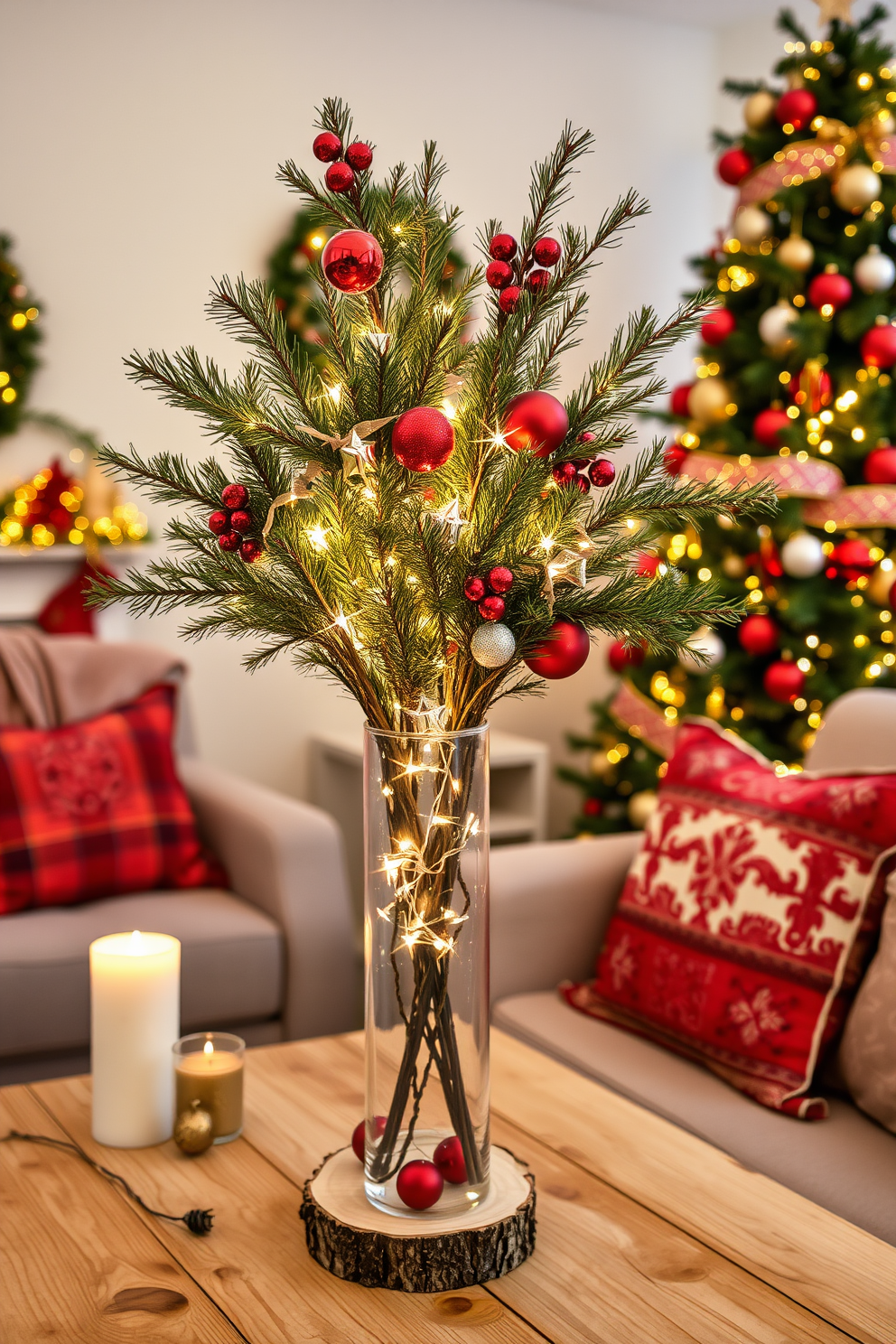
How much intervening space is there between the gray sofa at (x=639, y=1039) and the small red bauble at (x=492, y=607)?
831mm

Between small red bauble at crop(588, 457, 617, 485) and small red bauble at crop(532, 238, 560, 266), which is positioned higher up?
small red bauble at crop(532, 238, 560, 266)

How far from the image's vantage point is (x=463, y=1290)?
1014 millimetres

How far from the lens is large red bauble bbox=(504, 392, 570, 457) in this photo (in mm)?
909

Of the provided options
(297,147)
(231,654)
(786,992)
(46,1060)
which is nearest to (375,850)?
(786,992)

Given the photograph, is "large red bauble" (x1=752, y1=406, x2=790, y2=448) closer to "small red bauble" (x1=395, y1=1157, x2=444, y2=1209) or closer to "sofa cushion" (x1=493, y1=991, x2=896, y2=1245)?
"sofa cushion" (x1=493, y1=991, x2=896, y2=1245)

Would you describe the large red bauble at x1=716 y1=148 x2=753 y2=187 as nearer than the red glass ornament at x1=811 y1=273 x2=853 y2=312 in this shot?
No

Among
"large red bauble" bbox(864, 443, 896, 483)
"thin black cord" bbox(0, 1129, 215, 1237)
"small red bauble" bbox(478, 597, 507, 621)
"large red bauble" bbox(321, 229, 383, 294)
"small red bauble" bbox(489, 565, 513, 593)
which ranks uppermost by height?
"large red bauble" bbox(864, 443, 896, 483)

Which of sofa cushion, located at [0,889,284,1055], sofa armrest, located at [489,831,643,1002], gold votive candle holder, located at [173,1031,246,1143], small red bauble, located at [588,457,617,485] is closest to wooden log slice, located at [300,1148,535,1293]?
gold votive candle holder, located at [173,1031,246,1143]

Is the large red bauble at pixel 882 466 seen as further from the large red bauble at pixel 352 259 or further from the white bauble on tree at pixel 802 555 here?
the large red bauble at pixel 352 259

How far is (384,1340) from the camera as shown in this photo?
0.94m

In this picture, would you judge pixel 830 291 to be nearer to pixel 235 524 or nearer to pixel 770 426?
pixel 770 426

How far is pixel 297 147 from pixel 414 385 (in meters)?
2.75

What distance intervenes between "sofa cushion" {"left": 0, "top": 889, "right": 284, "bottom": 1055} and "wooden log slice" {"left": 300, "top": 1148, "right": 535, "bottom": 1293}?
112 centimetres

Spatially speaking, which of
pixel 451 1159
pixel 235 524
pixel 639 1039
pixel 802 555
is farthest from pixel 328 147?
pixel 802 555
